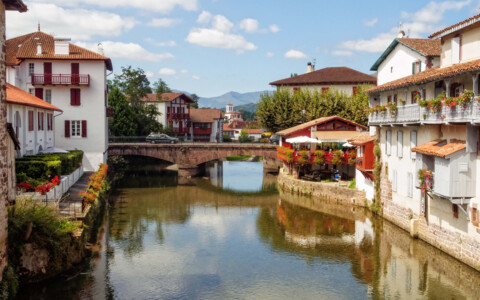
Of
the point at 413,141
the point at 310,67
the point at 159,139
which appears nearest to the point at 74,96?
the point at 159,139

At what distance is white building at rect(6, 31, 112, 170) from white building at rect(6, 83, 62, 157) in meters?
3.59

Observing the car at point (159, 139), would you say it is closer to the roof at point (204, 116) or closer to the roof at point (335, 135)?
the roof at point (335, 135)

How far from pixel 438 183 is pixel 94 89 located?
33488 mm

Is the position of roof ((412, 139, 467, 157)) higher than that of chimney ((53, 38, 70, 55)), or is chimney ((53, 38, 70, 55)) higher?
chimney ((53, 38, 70, 55))

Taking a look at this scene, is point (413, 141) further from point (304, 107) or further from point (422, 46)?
point (304, 107)

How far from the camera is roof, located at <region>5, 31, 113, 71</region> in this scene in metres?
43.5

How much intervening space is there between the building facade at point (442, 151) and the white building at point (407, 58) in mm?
4015

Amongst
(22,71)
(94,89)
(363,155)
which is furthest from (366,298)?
(22,71)

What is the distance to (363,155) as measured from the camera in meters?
33.2

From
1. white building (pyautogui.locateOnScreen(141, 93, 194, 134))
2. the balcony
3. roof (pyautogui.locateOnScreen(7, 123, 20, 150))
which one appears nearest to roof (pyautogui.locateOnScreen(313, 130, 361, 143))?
the balcony

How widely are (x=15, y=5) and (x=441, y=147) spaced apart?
18.0 metres

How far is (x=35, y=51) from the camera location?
145ft

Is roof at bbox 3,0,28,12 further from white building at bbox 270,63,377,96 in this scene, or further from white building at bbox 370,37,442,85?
white building at bbox 270,63,377,96

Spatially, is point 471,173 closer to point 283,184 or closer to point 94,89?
point 283,184
